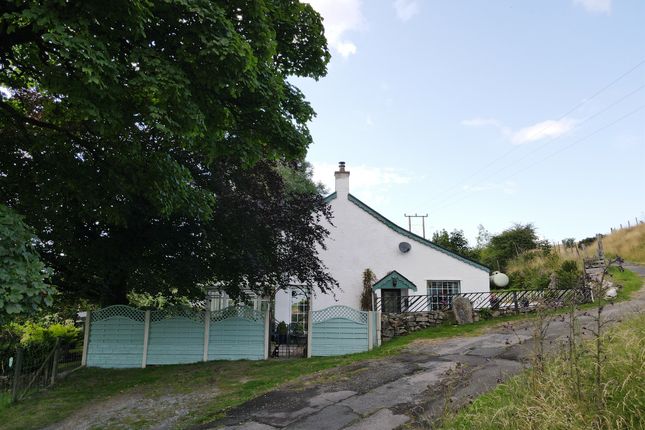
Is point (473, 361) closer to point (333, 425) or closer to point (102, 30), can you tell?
point (333, 425)

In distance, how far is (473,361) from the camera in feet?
26.7

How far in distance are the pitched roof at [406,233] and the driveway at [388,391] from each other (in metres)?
8.01

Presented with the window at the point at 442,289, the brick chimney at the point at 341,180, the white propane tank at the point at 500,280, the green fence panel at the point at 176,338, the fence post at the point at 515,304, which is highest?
the brick chimney at the point at 341,180

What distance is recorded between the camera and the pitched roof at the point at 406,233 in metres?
17.6

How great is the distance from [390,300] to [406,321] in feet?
13.8

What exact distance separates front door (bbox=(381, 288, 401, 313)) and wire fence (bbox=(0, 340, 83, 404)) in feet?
36.1

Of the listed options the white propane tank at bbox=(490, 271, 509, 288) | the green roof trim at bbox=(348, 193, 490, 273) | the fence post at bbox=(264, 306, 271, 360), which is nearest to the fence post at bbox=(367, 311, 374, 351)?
the fence post at bbox=(264, 306, 271, 360)

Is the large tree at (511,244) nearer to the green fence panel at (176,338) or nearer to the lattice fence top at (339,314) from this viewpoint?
the lattice fence top at (339,314)

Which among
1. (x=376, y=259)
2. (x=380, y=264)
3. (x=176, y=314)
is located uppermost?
(x=376, y=259)

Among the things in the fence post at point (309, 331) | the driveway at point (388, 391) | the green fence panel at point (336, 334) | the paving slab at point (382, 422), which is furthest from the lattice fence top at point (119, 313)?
the paving slab at point (382, 422)

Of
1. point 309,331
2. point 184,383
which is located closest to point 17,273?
point 184,383

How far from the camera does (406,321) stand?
43.0 feet

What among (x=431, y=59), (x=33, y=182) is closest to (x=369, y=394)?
(x=33, y=182)

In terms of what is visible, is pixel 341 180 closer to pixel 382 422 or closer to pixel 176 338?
pixel 176 338
